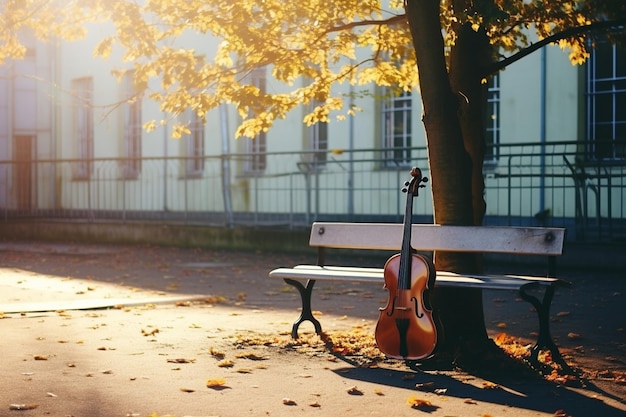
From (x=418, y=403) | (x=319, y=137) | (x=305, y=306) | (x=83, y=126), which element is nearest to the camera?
(x=418, y=403)

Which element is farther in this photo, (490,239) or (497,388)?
(490,239)

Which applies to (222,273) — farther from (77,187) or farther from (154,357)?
(77,187)

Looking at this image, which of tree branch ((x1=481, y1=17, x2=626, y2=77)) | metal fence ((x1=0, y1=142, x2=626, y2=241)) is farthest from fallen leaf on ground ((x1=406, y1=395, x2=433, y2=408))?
metal fence ((x1=0, y1=142, x2=626, y2=241))

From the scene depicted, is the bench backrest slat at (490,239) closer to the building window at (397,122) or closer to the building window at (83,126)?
the building window at (397,122)

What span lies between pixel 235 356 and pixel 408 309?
1508 mm

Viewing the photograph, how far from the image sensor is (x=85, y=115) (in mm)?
33875

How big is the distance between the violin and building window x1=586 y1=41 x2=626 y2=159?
42.3ft

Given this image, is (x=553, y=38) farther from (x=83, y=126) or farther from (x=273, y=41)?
(x=83, y=126)

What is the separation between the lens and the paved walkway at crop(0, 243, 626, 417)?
6.58 m

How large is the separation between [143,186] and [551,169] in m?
11.6

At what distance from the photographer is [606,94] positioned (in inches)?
786

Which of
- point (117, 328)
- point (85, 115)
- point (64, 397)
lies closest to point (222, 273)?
point (117, 328)

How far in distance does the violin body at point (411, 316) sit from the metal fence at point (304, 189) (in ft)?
17.1

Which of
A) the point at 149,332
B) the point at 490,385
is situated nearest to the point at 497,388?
the point at 490,385
